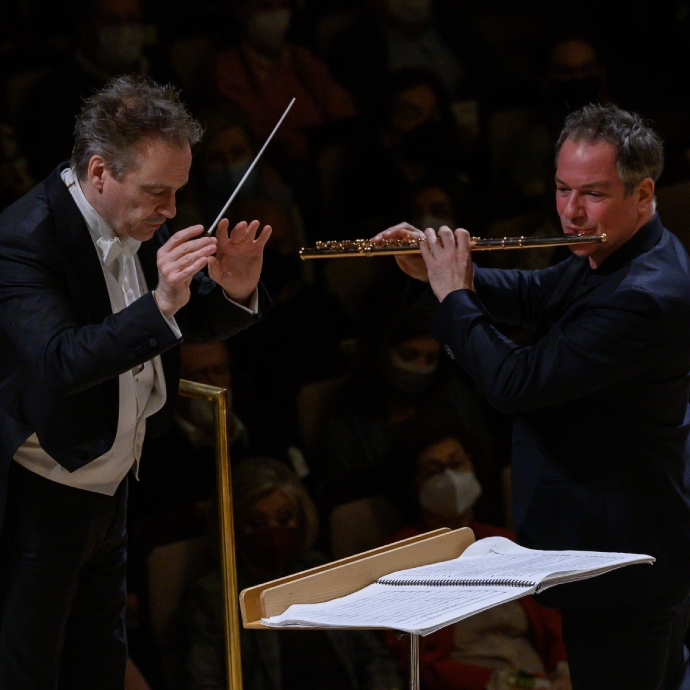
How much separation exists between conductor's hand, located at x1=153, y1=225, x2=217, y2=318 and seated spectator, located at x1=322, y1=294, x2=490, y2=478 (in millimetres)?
1926

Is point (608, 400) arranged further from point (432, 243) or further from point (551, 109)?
point (551, 109)

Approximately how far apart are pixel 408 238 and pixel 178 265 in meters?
0.62

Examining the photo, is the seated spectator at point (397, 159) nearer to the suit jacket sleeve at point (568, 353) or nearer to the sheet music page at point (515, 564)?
the suit jacket sleeve at point (568, 353)

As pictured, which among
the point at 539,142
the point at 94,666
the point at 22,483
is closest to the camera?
the point at 22,483

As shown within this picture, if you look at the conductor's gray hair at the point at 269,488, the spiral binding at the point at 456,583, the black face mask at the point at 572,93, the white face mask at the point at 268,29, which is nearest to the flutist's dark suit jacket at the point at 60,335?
the spiral binding at the point at 456,583

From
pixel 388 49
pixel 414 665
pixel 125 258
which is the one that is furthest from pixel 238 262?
pixel 388 49

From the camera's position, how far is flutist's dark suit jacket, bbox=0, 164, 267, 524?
6.06 feet

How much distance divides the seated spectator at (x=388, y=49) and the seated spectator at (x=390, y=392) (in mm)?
793

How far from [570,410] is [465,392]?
6.14 feet

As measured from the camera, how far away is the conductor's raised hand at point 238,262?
6.91ft

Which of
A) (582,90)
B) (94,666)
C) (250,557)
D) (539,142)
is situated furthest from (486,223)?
(94,666)

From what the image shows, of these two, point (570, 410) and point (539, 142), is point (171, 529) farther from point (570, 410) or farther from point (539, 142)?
point (539, 142)

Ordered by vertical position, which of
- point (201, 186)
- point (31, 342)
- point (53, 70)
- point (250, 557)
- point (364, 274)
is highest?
point (53, 70)

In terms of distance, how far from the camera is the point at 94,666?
2.15m
